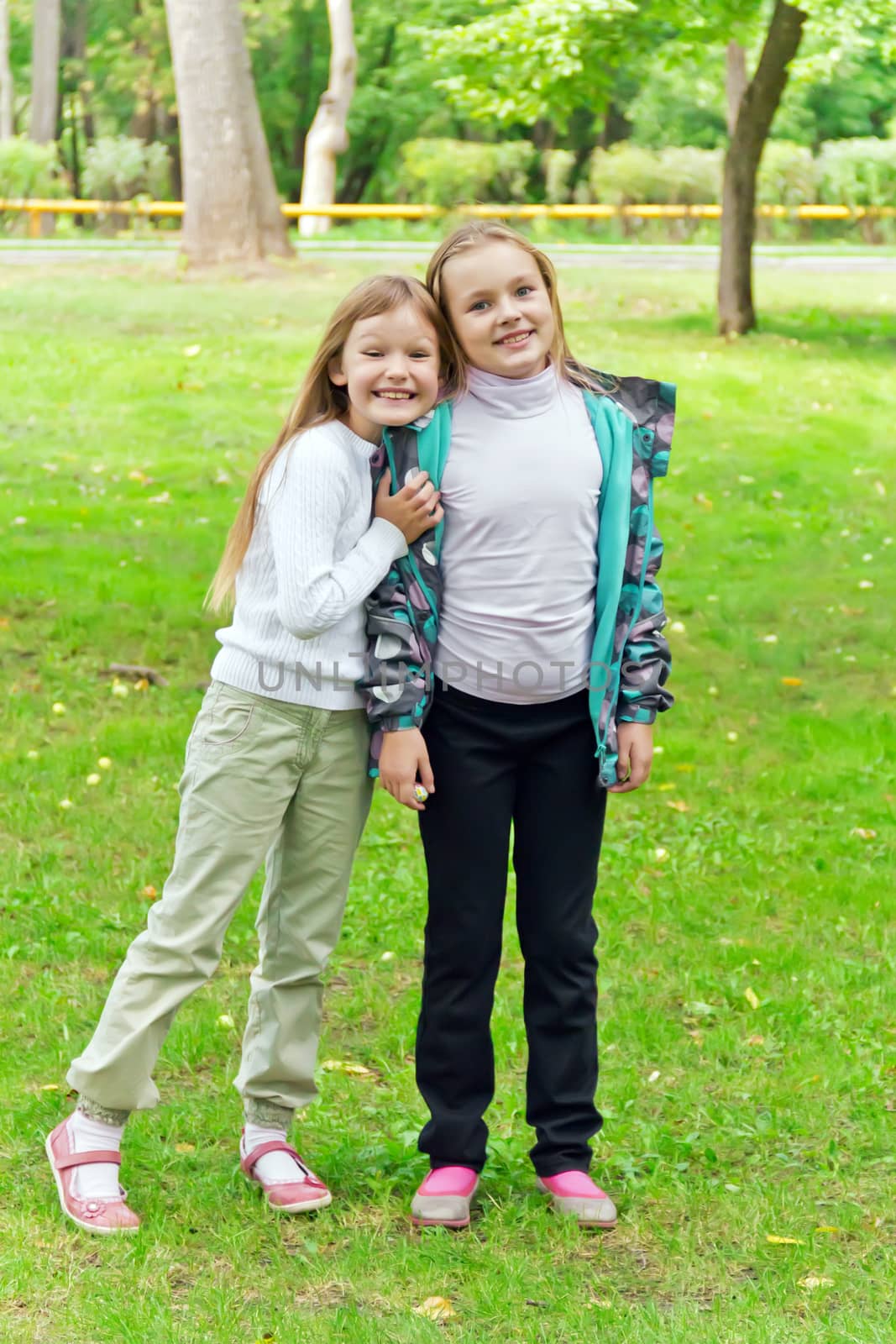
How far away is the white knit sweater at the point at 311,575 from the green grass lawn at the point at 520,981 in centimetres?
108

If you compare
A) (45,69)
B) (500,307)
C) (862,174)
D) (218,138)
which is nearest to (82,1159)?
(500,307)

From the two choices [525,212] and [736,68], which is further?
[525,212]

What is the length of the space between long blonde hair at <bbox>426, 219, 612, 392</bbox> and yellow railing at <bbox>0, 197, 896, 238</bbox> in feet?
74.9

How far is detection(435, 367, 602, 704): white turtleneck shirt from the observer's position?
2.80 meters

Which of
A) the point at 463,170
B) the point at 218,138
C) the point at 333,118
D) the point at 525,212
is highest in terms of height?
the point at 333,118

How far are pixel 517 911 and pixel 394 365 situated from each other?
1.07 m

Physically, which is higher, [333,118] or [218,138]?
[333,118]

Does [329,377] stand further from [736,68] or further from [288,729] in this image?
[736,68]

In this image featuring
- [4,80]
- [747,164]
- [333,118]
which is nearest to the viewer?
[747,164]

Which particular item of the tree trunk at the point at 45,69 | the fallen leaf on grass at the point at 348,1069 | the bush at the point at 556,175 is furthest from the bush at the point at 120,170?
the fallen leaf on grass at the point at 348,1069

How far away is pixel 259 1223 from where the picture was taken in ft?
9.93

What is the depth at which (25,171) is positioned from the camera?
2438 cm

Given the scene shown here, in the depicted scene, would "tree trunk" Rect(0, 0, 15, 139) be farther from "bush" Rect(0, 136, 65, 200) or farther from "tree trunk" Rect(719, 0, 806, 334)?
"tree trunk" Rect(719, 0, 806, 334)

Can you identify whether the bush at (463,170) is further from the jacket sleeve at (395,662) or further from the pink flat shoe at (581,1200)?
the pink flat shoe at (581,1200)
